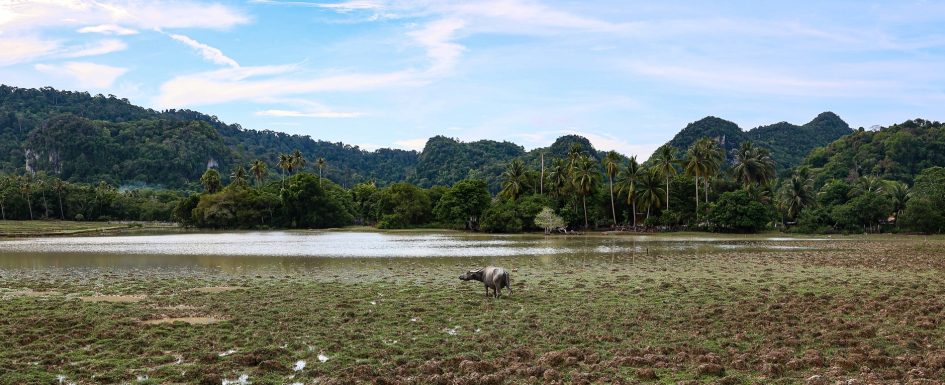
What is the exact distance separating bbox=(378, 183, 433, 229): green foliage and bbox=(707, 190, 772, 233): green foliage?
152 ft

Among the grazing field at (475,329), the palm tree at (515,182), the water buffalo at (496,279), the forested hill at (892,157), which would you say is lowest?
the grazing field at (475,329)

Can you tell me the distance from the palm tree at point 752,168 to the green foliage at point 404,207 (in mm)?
47740

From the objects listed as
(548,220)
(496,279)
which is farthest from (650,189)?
(496,279)

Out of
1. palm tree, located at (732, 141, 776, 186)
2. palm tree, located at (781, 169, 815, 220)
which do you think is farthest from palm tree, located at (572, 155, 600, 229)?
palm tree, located at (781, 169, 815, 220)

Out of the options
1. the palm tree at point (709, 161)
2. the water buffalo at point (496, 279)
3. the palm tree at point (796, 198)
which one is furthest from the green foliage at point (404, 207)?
the water buffalo at point (496, 279)

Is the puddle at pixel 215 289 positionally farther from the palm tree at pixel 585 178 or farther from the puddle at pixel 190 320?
the palm tree at pixel 585 178

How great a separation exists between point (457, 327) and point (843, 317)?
908cm

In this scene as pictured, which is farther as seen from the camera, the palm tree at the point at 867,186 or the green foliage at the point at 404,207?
the green foliage at the point at 404,207

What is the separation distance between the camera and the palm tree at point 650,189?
299 feet

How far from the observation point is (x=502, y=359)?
1215 centimetres

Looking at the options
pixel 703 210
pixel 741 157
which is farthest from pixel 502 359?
pixel 741 157

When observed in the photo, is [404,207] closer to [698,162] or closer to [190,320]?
[698,162]

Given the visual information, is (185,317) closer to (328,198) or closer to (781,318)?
(781,318)

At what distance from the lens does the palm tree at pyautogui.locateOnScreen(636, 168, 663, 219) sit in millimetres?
91000
